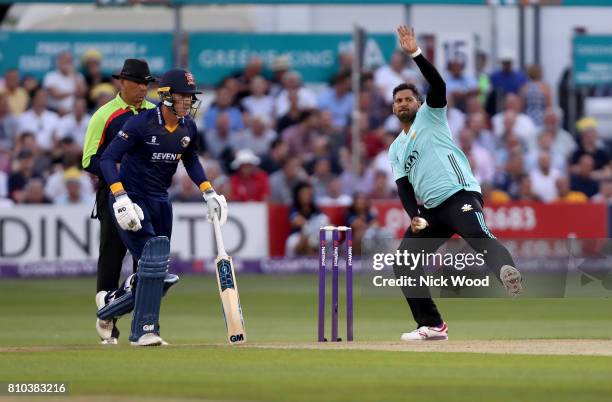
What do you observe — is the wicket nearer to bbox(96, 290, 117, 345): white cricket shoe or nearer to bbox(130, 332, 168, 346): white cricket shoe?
bbox(130, 332, 168, 346): white cricket shoe

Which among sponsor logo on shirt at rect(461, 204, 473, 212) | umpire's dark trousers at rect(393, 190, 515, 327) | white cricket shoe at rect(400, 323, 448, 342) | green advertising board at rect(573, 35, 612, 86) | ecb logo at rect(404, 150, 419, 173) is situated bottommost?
white cricket shoe at rect(400, 323, 448, 342)

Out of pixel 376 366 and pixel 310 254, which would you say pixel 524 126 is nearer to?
pixel 310 254

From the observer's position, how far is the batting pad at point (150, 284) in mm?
11461

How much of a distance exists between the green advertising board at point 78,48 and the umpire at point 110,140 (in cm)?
1178

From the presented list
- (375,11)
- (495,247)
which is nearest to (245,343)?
(495,247)

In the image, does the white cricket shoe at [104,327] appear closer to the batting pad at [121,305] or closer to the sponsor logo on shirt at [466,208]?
the batting pad at [121,305]

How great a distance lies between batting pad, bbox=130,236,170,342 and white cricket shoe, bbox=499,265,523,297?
2433mm

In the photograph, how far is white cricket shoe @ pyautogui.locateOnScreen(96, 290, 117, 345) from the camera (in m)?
12.3

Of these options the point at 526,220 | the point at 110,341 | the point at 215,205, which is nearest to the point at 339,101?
the point at 526,220

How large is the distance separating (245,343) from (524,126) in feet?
44.1

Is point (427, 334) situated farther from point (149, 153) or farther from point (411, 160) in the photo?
point (149, 153)

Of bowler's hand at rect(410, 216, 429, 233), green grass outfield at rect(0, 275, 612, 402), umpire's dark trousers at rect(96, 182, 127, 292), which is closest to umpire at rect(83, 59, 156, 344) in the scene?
umpire's dark trousers at rect(96, 182, 127, 292)
